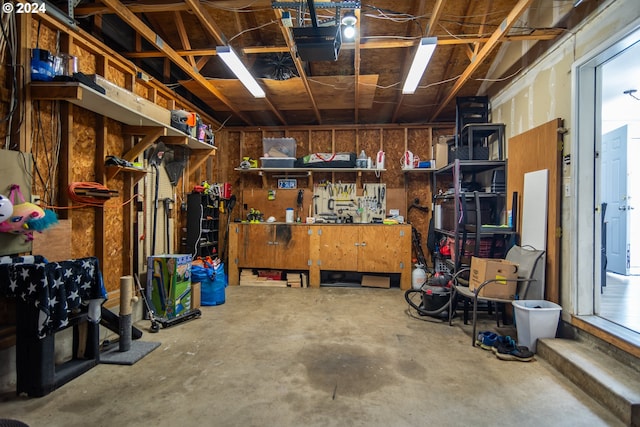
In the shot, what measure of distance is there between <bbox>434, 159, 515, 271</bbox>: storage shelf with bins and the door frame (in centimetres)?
87

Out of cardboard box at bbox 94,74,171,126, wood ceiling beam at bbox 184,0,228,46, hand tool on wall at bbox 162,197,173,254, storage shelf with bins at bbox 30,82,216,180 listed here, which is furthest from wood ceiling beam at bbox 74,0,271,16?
hand tool on wall at bbox 162,197,173,254

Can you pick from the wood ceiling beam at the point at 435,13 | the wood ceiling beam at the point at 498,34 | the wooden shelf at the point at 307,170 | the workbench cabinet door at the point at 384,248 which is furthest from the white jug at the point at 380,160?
the wood ceiling beam at the point at 435,13

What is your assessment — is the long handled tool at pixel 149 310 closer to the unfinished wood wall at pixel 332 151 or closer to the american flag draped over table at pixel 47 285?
the american flag draped over table at pixel 47 285

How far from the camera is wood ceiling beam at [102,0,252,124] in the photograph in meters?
2.71

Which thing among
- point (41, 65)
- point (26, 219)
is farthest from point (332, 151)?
point (26, 219)

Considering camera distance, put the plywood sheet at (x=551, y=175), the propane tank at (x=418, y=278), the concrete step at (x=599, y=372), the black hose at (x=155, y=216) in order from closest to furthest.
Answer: the concrete step at (x=599, y=372) → the plywood sheet at (x=551, y=175) → the black hose at (x=155, y=216) → the propane tank at (x=418, y=278)

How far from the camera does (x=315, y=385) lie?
2.26 meters

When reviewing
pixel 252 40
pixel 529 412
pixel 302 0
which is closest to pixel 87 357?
pixel 529 412

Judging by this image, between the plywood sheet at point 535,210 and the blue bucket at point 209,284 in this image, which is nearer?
the plywood sheet at point 535,210

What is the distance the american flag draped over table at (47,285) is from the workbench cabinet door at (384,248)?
3747mm

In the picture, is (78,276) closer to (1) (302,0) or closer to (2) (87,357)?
(2) (87,357)

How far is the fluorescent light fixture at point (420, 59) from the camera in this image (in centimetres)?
292

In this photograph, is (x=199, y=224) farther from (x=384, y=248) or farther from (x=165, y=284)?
(x=384, y=248)

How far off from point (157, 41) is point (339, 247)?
3677 mm
